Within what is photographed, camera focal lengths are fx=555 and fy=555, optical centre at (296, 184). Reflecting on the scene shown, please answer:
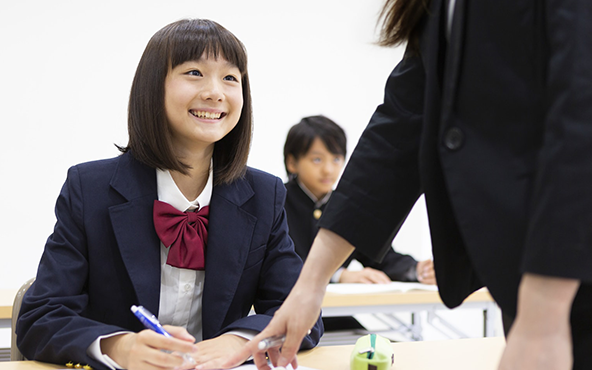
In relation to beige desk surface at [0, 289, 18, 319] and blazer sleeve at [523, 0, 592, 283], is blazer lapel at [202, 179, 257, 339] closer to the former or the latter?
blazer sleeve at [523, 0, 592, 283]

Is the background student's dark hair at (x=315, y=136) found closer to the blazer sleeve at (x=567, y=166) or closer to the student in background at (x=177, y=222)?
the student in background at (x=177, y=222)

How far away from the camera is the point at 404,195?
0.78m

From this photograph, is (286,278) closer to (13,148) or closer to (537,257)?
(537,257)

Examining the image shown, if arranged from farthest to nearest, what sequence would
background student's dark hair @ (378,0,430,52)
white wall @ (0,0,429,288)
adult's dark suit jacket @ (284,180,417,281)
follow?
white wall @ (0,0,429,288)
adult's dark suit jacket @ (284,180,417,281)
background student's dark hair @ (378,0,430,52)

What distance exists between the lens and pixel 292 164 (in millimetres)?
3328

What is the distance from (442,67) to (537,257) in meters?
0.28

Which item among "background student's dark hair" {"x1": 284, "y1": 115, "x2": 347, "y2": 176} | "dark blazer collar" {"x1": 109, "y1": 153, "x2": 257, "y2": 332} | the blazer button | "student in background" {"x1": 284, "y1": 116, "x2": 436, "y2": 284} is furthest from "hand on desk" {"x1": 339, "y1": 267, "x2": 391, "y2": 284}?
the blazer button

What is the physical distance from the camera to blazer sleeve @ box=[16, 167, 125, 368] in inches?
41.9

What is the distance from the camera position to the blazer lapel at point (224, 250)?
4.20ft

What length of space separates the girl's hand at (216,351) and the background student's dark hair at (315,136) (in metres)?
2.14

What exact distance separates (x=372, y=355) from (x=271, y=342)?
303mm

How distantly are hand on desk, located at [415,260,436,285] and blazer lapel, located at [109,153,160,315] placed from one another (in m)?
1.89

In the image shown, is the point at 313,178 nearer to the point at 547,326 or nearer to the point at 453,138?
the point at 453,138

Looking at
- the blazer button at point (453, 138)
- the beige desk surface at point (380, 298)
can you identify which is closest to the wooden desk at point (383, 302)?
the beige desk surface at point (380, 298)
